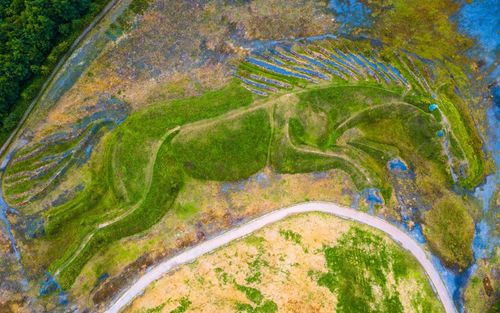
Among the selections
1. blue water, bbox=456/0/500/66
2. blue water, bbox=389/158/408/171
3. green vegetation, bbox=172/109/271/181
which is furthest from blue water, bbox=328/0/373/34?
blue water, bbox=389/158/408/171

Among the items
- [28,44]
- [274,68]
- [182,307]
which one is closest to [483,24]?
[274,68]

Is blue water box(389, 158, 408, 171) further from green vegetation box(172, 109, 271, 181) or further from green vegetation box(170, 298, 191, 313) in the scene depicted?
green vegetation box(170, 298, 191, 313)

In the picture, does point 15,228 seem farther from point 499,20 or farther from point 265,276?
point 499,20

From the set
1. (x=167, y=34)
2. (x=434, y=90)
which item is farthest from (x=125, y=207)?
(x=434, y=90)

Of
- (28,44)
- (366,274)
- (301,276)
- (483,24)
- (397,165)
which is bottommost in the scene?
(366,274)

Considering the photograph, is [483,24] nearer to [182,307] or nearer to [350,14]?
[350,14]
